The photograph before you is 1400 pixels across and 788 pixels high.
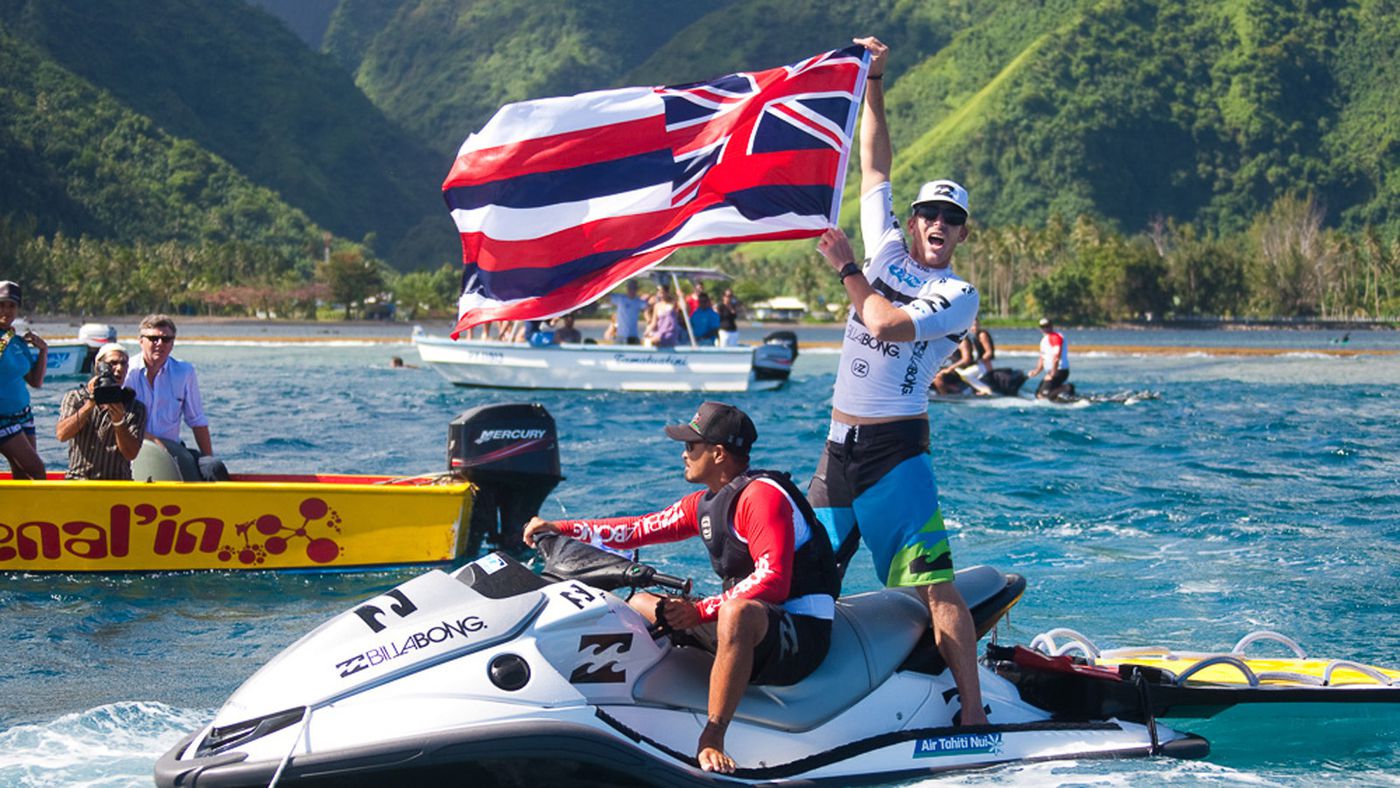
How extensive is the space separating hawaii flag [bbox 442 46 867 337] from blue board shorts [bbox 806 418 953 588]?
214 cm

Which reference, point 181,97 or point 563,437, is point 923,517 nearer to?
point 563,437

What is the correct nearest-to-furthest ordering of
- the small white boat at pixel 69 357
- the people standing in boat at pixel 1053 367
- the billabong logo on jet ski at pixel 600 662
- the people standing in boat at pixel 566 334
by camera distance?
the billabong logo on jet ski at pixel 600 662, the people standing in boat at pixel 1053 367, the small white boat at pixel 69 357, the people standing in boat at pixel 566 334

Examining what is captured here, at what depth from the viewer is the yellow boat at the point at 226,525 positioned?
10.1m

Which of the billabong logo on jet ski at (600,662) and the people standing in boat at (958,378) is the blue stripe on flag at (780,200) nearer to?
the billabong logo on jet ski at (600,662)

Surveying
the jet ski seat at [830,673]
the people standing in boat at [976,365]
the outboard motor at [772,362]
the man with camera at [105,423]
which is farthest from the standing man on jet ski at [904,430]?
the outboard motor at [772,362]

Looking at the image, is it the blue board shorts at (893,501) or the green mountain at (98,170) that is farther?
the green mountain at (98,170)

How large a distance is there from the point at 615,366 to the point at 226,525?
21.0 metres

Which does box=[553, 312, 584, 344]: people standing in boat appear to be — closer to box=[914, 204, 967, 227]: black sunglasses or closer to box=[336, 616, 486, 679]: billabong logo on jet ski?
box=[914, 204, 967, 227]: black sunglasses

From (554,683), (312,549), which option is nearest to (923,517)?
(554,683)

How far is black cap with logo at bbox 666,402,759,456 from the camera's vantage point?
18.7 feet

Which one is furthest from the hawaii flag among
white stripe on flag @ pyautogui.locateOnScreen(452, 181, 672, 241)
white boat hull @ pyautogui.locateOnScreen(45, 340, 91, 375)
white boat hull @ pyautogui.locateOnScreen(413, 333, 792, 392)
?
white boat hull @ pyautogui.locateOnScreen(45, 340, 91, 375)

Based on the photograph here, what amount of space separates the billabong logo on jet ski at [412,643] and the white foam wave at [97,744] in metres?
1.39

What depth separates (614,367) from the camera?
102 ft

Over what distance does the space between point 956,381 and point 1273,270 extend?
115 meters
